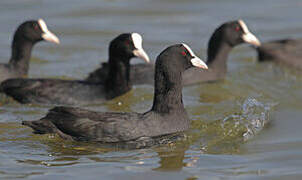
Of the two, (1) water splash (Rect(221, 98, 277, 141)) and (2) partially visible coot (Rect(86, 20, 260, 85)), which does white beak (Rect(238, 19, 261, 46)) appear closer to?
(2) partially visible coot (Rect(86, 20, 260, 85))

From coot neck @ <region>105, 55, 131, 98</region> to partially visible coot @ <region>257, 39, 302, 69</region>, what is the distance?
3106mm

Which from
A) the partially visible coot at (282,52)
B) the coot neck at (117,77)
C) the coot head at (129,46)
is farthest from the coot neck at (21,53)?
the partially visible coot at (282,52)

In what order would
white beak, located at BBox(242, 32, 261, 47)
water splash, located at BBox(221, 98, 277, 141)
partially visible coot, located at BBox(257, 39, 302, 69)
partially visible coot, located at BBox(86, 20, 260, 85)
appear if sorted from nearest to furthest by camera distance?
1. water splash, located at BBox(221, 98, 277, 141)
2. partially visible coot, located at BBox(86, 20, 260, 85)
3. white beak, located at BBox(242, 32, 261, 47)
4. partially visible coot, located at BBox(257, 39, 302, 69)

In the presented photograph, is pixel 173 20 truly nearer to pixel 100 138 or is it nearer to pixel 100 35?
pixel 100 35

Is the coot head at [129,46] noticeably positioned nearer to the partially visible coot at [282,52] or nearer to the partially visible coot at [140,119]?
the partially visible coot at [140,119]

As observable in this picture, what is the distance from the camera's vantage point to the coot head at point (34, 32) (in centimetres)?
1055

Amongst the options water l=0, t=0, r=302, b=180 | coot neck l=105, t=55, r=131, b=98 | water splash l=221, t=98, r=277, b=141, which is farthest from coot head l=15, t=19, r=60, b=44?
water splash l=221, t=98, r=277, b=141

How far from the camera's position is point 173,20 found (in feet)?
46.2

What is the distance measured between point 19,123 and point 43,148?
3.46 ft

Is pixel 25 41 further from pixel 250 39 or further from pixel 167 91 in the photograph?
pixel 167 91

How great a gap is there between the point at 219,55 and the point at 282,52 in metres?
1.34

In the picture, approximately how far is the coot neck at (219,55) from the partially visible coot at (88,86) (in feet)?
6.12

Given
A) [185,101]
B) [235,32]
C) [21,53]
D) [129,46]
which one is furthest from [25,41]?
[235,32]

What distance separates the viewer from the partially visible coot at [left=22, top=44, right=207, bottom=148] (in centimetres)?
691
